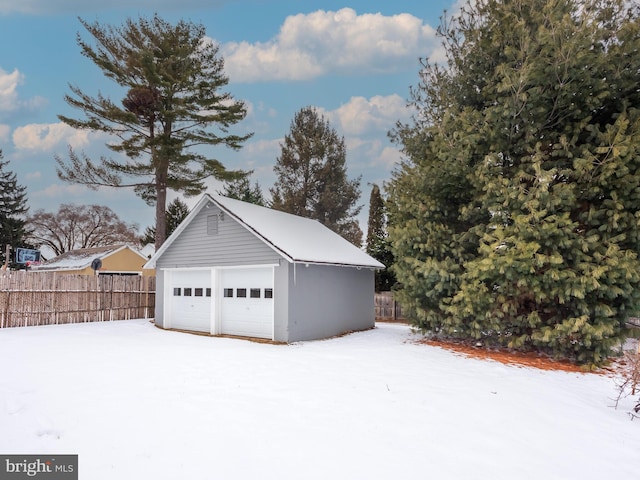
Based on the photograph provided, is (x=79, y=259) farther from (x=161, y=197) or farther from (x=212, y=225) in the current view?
(x=212, y=225)

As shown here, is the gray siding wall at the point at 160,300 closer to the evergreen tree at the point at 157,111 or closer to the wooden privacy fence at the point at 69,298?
the wooden privacy fence at the point at 69,298

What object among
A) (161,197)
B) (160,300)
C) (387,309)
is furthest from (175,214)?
(387,309)

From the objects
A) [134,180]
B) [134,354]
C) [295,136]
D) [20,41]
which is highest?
[20,41]

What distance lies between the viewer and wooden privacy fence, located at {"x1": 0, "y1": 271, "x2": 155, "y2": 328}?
1368 cm

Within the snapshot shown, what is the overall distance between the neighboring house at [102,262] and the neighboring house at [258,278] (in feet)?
46.6

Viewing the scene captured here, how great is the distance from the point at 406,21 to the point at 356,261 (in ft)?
32.9

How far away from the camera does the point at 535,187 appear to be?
849 centimetres

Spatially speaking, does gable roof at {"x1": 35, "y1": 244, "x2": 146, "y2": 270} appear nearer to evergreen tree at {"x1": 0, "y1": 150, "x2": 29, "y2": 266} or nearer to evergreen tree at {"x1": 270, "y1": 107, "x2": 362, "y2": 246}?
evergreen tree at {"x1": 0, "y1": 150, "x2": 29, "y2": 266}

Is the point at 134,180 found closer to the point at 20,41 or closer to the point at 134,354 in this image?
the point at 20,41

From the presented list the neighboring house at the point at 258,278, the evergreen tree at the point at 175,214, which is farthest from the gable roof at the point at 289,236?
the evergreen tree at the point at 175,214

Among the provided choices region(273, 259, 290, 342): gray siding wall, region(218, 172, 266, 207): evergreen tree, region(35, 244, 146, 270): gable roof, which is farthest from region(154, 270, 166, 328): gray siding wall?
region(218, 172, 266, 207): evergreen tree

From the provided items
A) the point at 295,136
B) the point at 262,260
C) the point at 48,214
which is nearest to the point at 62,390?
the point at 262,260

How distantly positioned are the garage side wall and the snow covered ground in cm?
250

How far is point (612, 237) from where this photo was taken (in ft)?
27.6
